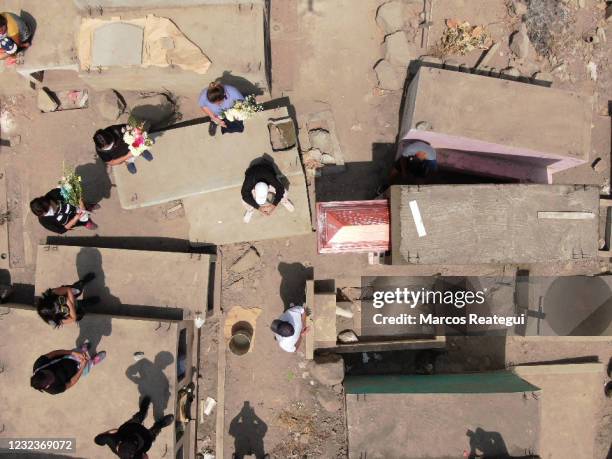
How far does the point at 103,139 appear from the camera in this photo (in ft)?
21.9

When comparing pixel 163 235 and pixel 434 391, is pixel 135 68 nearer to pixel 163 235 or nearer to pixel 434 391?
pixel 163 235

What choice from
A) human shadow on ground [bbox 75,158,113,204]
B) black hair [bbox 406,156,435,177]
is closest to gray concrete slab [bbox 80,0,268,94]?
human shadow on ground [bbox 75,158,113,204]

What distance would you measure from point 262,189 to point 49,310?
415 centimetres

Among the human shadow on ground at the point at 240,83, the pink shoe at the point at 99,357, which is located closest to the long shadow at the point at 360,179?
the human shadow on ground at the point at 240,83

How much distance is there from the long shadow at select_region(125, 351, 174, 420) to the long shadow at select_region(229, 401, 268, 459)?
5.46ft

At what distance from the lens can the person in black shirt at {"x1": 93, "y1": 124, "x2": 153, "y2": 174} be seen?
22.0ft

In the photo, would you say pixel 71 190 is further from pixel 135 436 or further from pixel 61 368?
pixel 135 436

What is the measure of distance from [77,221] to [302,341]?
4.94 meters

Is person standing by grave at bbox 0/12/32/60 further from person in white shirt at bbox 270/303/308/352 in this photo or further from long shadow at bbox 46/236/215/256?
person in white shirt at bbox 270/303/308/352

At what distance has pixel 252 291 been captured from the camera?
8.21 meters

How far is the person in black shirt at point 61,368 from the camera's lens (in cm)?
632

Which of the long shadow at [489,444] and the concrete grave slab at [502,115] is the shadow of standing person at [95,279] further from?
the long shadow at [489,444]

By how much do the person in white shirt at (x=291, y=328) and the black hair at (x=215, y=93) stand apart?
4.02 m

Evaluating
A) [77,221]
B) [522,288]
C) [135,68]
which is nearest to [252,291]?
[77,221]
